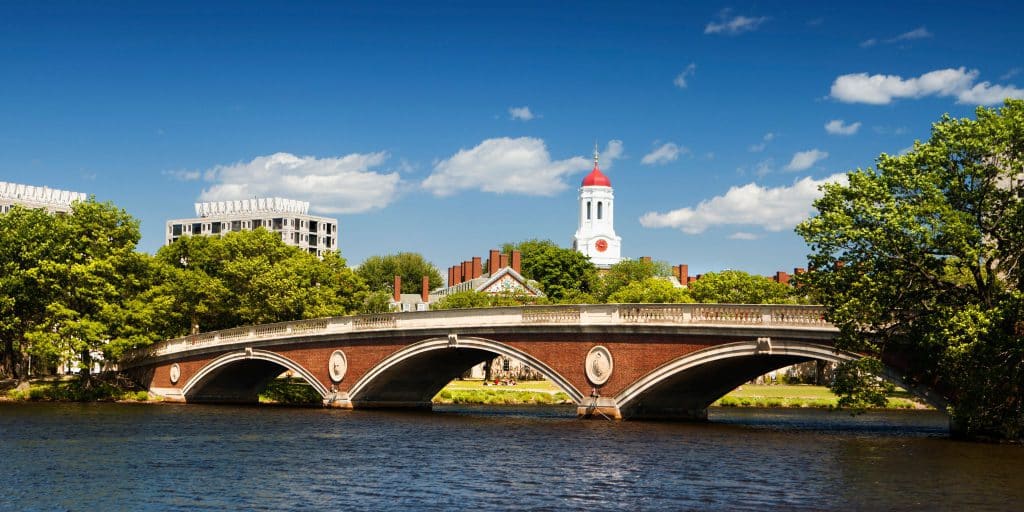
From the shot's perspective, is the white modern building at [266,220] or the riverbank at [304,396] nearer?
the riverbank at [304,396]


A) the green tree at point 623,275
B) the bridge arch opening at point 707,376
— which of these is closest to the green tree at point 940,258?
the bridge arch opening at point 707,376

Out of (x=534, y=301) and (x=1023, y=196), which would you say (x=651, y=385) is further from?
(x=534, y=301)

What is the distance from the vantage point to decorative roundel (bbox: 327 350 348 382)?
61.1 meters

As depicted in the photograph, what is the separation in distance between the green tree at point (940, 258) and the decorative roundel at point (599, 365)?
37.0ft

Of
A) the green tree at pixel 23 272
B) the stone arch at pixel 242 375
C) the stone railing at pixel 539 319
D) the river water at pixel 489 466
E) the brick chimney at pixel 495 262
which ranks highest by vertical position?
the brick chimney at pixel 495 262

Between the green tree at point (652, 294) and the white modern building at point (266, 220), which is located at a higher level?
the white modern building at point (266, 220)

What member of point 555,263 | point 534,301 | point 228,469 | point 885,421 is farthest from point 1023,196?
point 555,263

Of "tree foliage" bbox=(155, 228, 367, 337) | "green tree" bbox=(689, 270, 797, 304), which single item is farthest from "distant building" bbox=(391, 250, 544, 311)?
"tree foliage" bbox=(155, 228, 367, 337)

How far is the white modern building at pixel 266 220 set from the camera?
182875 mm

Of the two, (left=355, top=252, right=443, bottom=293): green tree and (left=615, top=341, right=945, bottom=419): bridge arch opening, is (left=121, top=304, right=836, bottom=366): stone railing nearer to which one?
(left=615, top=341, right=945, bottom=419): bridge arch opening

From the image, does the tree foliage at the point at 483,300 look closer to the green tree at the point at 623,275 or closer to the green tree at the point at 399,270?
the green tree at the point at 623,275

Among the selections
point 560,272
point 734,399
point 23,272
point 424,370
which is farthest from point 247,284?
point 560,272

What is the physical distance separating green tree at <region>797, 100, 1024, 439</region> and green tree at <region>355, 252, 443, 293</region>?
12452cm

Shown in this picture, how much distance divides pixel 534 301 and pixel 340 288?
3193 centimetres
